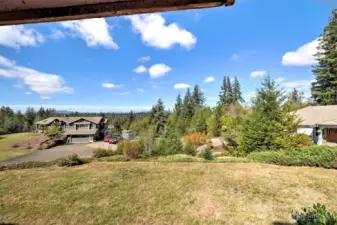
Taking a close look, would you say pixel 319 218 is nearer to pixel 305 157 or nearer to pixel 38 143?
pixel 305 157

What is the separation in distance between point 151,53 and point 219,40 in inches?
334

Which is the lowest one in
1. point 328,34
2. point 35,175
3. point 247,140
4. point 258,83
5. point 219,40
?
point 35,175

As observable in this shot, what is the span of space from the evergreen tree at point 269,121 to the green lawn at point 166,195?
251 cm

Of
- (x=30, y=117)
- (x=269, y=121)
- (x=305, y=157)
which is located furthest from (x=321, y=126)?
(x=30, y=117)

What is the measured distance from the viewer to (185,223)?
173 inches

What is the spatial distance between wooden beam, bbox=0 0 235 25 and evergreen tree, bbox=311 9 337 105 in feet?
96.2

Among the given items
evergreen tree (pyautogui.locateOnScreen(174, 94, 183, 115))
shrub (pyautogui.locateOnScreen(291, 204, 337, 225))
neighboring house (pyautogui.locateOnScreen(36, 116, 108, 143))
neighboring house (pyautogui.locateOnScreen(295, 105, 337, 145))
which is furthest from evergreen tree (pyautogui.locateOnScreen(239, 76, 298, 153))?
evergreen tree (pyautogui.locateOnScreen(174, 94, 183, 115))

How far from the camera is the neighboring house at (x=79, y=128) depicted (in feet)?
107

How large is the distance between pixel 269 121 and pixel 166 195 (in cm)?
809

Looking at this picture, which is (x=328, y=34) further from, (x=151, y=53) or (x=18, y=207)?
(x=18, y=207)

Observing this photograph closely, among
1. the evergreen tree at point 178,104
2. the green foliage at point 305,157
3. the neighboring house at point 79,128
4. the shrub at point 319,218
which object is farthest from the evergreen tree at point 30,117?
the shrub at point 319,218

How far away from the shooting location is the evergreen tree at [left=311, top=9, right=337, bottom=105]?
74.8 ft

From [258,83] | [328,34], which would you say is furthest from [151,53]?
A: [328,34]

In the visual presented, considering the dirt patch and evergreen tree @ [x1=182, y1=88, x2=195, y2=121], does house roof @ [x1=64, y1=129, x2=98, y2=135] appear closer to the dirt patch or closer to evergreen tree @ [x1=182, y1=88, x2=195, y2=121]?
the dirt patch
